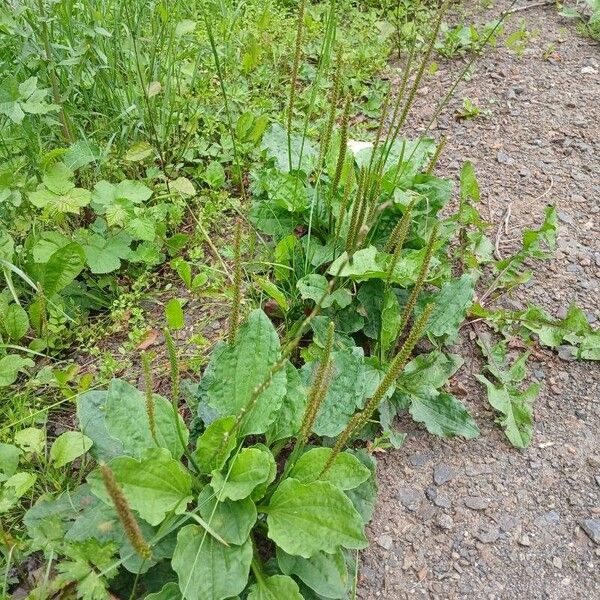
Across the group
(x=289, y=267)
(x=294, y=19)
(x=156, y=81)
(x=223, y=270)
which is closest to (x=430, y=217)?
(x=289, y=267)

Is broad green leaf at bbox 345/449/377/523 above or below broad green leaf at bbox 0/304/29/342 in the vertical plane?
below

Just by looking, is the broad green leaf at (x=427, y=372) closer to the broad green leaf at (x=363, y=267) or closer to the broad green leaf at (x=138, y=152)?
the broad green leaf at (x=363, y=267)

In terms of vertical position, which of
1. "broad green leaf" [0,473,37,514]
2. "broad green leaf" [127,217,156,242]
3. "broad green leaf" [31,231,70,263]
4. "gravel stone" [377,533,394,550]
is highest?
"broad green leaf" [127,217,156,242]

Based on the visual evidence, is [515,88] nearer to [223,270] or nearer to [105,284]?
[223,270]

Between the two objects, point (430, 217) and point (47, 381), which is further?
point (430, 217)

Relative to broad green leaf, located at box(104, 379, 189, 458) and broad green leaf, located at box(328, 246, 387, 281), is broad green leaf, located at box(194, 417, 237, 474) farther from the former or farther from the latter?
broad green leaf, located at box(328, 246, 387, 281)

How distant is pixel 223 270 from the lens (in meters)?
2.45

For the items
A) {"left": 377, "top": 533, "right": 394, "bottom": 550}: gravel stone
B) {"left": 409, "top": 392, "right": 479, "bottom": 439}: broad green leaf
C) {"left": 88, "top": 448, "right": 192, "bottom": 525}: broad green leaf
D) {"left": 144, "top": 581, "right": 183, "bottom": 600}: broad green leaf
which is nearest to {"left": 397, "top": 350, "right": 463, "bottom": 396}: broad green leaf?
{"left": 409, "top": 392, "right": 479, "bottom": 439}: broad green leaf

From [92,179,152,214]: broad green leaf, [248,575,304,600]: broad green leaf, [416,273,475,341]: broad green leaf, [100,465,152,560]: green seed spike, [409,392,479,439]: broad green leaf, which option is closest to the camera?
[100,465,152,560]: green seed spike

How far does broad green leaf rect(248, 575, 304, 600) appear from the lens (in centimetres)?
155

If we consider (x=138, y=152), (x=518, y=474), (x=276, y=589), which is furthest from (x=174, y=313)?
(x=518, y=474)

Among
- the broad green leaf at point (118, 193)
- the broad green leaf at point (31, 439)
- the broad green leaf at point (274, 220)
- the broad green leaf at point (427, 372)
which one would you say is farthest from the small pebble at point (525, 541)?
the broad green leaf at point (118, 193)

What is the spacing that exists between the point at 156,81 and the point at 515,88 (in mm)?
1828

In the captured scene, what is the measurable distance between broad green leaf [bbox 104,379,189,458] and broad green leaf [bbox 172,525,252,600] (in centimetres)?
25
